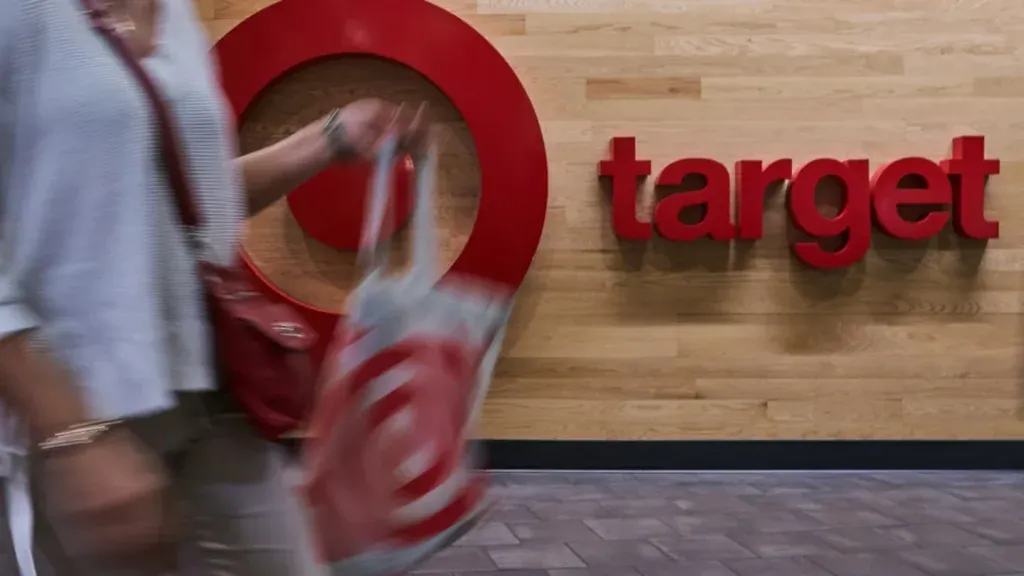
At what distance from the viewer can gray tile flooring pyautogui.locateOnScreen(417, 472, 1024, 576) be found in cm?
285

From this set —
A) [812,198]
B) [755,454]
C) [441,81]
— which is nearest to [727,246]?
[812,198]

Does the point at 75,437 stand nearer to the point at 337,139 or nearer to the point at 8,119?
the point at 8,119

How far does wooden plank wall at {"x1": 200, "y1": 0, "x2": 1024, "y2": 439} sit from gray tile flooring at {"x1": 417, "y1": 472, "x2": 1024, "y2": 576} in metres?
0.29

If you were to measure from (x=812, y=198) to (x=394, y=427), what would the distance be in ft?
10.2

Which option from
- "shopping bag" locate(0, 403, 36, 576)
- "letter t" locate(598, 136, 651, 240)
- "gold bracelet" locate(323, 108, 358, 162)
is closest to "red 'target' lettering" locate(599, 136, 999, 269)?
"letter t" locate(598, 136, 651, 240)

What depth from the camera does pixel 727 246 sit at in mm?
3986

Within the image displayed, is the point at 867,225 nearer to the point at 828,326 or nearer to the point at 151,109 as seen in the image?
the point at 828,326

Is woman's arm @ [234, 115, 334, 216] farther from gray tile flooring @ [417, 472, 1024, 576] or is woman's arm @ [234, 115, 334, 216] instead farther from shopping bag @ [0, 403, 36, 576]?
gray tile flooring @ [417, 472, 1024, 576]

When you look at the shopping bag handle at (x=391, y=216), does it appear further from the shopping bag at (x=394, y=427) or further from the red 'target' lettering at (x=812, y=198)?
the red 'target' lettering at (x=812, y=198)

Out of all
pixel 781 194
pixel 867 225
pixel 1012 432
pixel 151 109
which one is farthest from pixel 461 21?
pixel 151 109

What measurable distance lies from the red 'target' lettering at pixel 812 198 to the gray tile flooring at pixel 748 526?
0.95 metres

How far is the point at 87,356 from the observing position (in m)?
0.80

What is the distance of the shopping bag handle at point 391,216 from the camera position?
1206mm

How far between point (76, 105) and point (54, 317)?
6.8 inches
